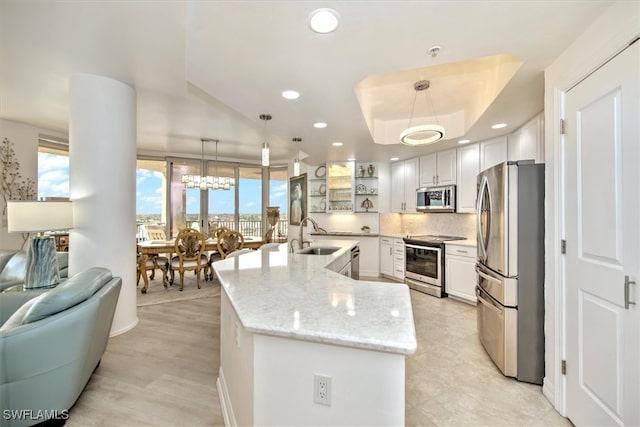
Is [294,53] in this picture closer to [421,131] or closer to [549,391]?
[421,131]

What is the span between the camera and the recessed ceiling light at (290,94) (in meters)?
2.58

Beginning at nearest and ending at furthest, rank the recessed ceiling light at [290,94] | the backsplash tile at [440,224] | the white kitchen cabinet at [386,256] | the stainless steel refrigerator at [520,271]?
the stainless steel refrigerator at [520,271] → the recessed ceiling light at [290,94] → the backsplash tile at [440,224] → the white kitchen cabinet at [386,256]

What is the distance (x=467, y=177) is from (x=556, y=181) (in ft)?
8.59

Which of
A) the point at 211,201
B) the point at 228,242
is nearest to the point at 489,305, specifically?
the point at 228,242

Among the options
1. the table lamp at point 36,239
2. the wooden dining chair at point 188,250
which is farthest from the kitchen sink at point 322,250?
the table lamp at point 36,239

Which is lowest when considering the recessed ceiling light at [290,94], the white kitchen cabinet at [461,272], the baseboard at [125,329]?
the baseboard at [125,329]

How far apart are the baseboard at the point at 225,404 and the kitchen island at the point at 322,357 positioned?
25 centimetres

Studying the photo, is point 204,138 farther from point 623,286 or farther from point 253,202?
point 623,286

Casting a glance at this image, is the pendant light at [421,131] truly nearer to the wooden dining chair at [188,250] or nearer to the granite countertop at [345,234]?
the granite countertop at [345,234]

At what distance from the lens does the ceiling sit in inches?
63.5

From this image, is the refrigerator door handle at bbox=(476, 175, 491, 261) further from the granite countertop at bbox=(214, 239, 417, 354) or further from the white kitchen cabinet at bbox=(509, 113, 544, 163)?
the granite countertop at bbox=(214, 239, 417, 354)

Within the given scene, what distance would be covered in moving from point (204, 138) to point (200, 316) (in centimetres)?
358

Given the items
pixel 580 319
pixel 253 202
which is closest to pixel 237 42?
pixel 580 319

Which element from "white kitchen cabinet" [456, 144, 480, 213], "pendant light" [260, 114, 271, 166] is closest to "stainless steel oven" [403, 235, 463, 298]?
"white kitchen cabinet" [456, 144, 480, 213]
